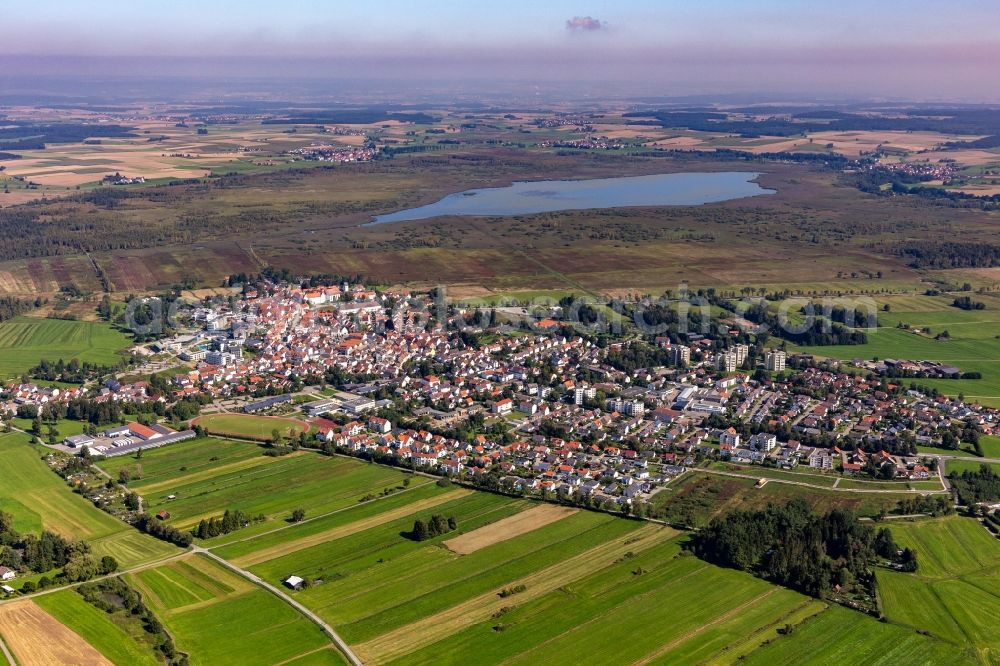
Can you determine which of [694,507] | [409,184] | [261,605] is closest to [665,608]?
[694,507]

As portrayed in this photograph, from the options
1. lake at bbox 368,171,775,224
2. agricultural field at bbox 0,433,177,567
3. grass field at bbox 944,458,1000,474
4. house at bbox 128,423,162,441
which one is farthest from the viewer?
lake at bbox 368,171,775,224

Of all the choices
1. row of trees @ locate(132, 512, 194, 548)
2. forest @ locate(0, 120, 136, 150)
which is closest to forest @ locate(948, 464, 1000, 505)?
row of trees @ locate(132, 512, 194, 548)

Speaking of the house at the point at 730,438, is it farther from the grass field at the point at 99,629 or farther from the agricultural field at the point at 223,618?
the grass field at the point at 99,629

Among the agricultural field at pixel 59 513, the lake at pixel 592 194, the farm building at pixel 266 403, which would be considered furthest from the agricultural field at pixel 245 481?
the lake at pixel 592 194

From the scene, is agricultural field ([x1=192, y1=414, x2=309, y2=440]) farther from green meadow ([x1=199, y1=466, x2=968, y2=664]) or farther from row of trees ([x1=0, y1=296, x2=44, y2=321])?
row of trees ([x1=0, y1=296, x2=44, y2=321])

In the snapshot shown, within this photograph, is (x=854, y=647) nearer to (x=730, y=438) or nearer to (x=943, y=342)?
(x=730, y=438)
